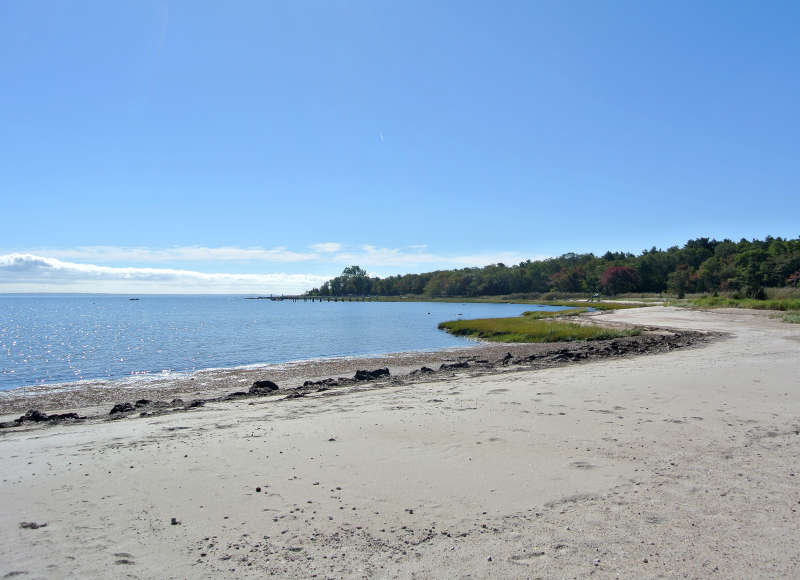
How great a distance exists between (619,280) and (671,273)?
12.8m

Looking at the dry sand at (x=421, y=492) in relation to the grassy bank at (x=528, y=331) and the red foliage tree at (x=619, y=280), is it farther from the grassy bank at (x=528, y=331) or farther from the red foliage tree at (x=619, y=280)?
the red foliage tree at (x=619, y=280)

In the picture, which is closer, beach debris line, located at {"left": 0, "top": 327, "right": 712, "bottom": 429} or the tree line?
beach debris line, located at {"left": 0, "top": 327, "right": 712, "bottom": 429}

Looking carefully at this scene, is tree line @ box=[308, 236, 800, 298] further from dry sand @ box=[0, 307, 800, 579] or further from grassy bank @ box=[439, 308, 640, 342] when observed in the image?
dry sand @ box=[0, 307, 800, 579]

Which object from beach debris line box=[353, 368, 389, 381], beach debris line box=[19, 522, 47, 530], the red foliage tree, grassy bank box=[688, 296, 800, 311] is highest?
the red foliage tree

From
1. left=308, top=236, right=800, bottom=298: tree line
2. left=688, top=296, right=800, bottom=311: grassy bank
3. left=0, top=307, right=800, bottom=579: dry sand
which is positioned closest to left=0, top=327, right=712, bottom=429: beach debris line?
left=0, top=307, right=800, bottom=579: dry sand

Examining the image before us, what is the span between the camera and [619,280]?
433 ft

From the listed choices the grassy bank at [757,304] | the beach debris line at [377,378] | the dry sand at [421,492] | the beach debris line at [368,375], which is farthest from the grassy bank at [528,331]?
the dry sand at [421,492]

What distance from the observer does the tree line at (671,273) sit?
290ft

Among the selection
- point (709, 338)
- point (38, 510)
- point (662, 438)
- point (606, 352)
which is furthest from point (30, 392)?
point (709, 338)

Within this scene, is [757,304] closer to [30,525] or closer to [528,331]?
[528,331]

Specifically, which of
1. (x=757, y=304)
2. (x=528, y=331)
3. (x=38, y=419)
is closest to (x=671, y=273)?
(x=757, y=304)

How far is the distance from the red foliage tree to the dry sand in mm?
→ 128106

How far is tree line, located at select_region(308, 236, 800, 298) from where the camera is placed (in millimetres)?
88469

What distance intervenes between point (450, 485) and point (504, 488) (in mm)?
723
